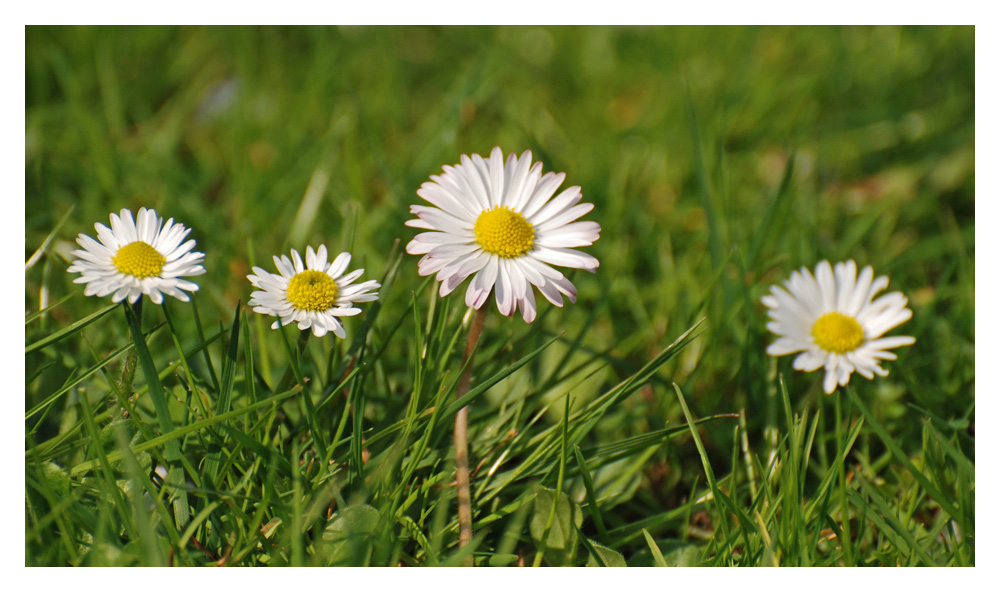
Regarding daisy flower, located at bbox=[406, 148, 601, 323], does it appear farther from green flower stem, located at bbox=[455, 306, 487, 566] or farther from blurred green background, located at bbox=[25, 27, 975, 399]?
blurred green background, located at bbox=[25, 27, 975, 399]

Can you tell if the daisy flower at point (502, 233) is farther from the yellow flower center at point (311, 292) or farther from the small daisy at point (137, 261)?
the small daisy at point (137, 261)

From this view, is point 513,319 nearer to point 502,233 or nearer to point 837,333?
point 502,233

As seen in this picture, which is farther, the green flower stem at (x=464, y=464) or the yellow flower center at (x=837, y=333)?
the yellow flower center at (x=837, y=333)

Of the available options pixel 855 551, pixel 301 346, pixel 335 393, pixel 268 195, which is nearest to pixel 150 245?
pixel 301 346

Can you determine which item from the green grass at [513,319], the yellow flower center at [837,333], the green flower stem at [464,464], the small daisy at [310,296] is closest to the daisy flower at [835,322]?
the yellow flower center at [837,333]

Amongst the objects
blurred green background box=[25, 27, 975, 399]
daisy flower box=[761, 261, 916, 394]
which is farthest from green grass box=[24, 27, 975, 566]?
daisy flower box=[761, 261, 916, 394]

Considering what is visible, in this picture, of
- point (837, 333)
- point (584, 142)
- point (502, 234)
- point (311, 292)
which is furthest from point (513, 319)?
point (584, 142)
